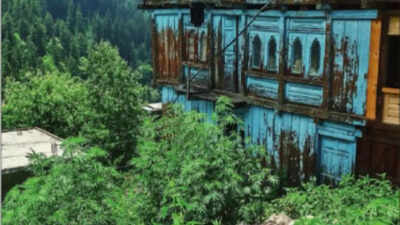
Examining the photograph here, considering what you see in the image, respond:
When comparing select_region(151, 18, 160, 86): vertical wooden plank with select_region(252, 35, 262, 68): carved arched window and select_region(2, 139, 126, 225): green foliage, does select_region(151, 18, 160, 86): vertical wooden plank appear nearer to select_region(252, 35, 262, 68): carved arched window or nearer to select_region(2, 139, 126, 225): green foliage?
select_region(252, 35, 262, 68): carved arched window

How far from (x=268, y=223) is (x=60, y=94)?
16132 millimetres

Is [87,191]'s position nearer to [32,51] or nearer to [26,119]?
[26,119]

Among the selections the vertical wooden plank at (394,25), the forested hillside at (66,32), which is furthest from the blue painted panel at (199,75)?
the forested hillside at (66,32)

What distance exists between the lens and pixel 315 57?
435 inches

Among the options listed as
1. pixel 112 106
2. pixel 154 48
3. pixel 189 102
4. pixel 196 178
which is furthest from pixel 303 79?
pixel 112 106

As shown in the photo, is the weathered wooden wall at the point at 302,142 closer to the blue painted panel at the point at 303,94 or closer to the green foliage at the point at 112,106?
the blue painted panel at the point at 303,94

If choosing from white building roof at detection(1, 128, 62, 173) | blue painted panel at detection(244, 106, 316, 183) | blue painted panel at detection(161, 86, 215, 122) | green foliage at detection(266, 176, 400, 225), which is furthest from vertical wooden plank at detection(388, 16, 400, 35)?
white building roof at detection(1, 128, 62, 173)

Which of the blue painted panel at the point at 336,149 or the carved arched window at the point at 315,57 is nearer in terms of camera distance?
the blue painted panel at the point at 336,149

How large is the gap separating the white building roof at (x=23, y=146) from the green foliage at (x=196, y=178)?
5.33 meters

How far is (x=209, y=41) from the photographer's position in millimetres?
13836

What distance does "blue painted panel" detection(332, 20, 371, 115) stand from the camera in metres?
9.89

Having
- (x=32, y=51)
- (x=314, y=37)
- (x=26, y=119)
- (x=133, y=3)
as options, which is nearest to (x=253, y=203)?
(x=314, y=37)

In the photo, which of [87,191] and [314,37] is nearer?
[87,191]

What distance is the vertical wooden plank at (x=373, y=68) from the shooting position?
958cm
